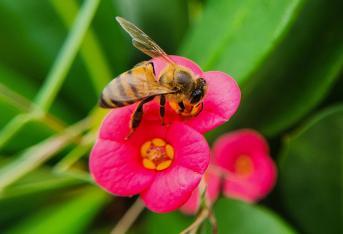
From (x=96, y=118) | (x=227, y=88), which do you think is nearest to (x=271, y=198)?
(x=96, y=118)

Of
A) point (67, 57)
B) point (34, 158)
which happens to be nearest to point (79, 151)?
point (34, 158)

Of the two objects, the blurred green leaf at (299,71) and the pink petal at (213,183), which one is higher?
the blurred green leaf at (299,71)

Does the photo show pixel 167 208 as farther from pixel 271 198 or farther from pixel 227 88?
pixel 271 198

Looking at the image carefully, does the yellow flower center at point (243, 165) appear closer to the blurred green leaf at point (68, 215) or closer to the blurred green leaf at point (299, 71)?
the blurred green leaf at point (299, 71)

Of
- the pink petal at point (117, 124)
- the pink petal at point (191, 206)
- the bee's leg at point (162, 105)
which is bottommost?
the pink petal at point (191, 206)

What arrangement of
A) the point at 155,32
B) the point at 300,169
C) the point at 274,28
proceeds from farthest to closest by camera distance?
the point at 155,32 < the point at 300,169 < the point at 274,28

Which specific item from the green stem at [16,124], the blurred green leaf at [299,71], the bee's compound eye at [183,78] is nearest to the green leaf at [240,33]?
the blurred green leaf at [299,71]
